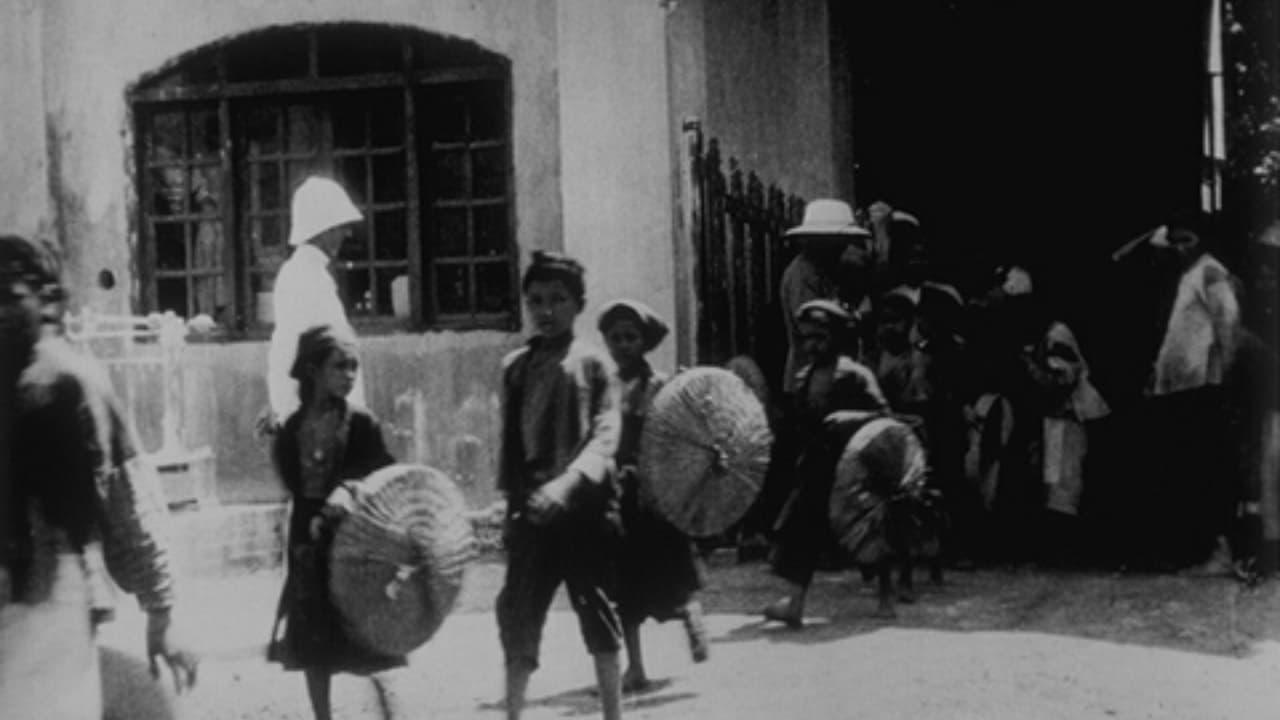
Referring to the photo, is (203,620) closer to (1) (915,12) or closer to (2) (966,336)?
(2) (966,336)

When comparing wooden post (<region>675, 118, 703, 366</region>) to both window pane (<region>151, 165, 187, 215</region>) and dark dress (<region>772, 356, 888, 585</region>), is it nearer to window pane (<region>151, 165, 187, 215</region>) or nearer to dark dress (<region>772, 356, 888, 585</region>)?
dark dress (<region>772, 356, 888, 585</region>)

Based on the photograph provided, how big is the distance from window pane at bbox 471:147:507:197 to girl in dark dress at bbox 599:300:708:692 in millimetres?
4290

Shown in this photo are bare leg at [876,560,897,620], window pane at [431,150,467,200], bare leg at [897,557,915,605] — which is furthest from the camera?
window pane at [431,150,467,200]

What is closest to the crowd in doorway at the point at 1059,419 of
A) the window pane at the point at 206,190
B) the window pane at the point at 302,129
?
Answer: the window pane at the point at 302,129

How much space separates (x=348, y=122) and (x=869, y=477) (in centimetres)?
491

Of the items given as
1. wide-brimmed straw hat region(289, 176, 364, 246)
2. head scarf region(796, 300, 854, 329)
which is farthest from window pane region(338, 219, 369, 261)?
head scarf region(796, 300, 854, 329)

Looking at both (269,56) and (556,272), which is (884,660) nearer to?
(556,272)

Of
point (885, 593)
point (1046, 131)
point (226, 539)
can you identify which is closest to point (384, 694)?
point (885, 593)

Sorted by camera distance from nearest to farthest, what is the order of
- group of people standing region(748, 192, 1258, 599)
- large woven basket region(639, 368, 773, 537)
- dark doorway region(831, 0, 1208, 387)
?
large woven basket region(639, 368, 773, 537) → group of people standing region(748, 192, 1258, 599) → dark doorway region(831, 0, 1208, 387)

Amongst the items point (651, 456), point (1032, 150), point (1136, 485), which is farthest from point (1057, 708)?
point (1032, 150)

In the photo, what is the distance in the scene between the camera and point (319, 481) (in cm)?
A: 555

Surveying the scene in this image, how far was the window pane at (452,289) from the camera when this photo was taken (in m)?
11.2

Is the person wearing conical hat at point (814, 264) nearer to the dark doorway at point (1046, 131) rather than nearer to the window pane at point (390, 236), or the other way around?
the window pane at point (390, 236)

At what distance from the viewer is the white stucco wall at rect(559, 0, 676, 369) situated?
10.3 meters
